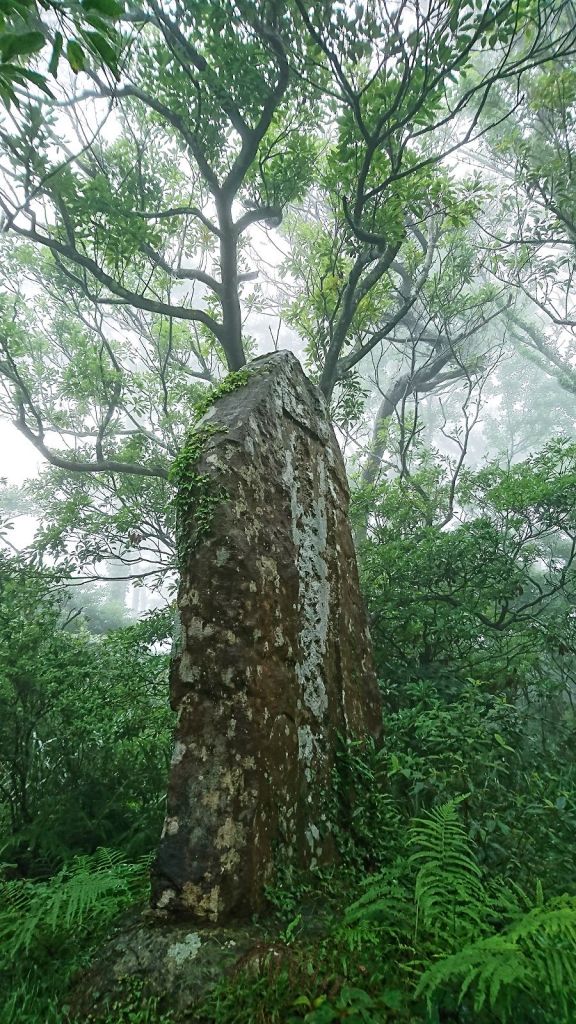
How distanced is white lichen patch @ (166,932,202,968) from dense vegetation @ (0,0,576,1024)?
0.14 meters

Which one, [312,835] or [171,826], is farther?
[312,835]

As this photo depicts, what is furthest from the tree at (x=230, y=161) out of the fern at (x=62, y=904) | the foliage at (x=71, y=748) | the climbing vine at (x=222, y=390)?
the fern at (x=62, y=904)

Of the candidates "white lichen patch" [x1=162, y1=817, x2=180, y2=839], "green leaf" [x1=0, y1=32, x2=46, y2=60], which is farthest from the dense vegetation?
"white lichen patch" [x1=162, y1=817, x2=180, y2=839]

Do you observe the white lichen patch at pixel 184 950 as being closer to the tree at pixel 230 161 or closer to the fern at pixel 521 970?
the fern at pixel 521 970

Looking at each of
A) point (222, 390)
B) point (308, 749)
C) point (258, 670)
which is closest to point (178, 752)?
point (258, 670)

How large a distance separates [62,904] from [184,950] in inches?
34.4

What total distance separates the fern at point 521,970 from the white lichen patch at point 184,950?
2.60 feet

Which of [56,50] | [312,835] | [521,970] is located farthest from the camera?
[312,835]

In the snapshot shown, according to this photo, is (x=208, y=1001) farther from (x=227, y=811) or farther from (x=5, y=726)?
(x=5, y=726)

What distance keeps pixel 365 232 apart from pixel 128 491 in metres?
4.78

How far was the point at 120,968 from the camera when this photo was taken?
1902mm

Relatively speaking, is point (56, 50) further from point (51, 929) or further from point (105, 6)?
point (51, 929)

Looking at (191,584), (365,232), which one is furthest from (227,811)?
(365,232)

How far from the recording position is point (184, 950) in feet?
6.27
